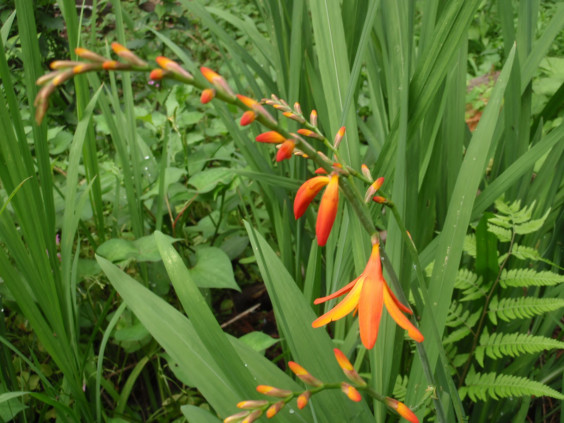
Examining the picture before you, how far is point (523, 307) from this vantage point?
1.10 meters

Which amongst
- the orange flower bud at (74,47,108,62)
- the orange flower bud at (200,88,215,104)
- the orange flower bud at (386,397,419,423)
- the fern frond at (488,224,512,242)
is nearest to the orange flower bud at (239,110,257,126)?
the orange flower bud at (200,88,215,104)

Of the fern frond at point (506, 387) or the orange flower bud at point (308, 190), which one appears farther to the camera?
the fern frond at point (506, 387)

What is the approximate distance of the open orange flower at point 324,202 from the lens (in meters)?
0.57

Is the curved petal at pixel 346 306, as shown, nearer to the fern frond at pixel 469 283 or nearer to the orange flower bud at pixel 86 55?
the orange flower bud at pixel 86 55

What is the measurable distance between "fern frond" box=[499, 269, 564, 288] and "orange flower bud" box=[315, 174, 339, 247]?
25.6 inches

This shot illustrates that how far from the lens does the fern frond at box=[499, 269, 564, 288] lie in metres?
1.04

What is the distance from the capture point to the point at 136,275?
1.74 m

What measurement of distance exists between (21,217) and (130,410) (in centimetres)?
60

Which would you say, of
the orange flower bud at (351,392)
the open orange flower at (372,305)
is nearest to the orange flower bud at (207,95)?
the open orange flower at (372,305)

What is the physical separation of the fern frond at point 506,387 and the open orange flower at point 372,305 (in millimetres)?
500

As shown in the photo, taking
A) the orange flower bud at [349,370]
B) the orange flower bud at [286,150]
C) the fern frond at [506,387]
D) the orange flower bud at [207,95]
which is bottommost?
the fern frond at [506,387]

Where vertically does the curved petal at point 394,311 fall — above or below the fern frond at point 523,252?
above

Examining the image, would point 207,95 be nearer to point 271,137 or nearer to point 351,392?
point 271,137

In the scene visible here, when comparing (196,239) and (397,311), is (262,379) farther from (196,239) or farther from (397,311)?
(196,239)
